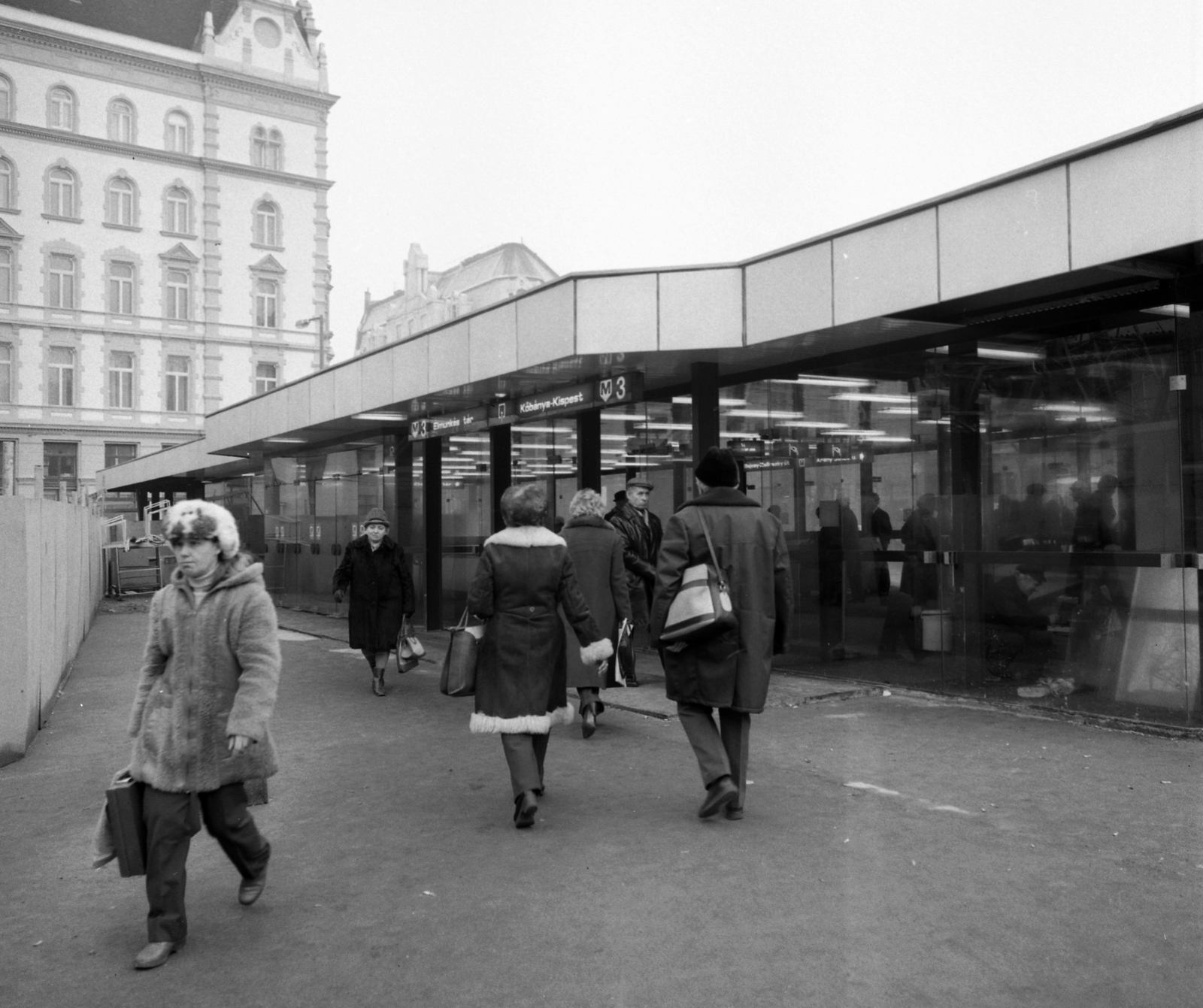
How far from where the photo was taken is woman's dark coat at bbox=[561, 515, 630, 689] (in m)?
8.15

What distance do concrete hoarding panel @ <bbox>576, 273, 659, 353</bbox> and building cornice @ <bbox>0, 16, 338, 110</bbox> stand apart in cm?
4023

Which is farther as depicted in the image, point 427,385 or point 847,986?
point 427,385

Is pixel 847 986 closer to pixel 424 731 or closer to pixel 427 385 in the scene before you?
pixel 424 731

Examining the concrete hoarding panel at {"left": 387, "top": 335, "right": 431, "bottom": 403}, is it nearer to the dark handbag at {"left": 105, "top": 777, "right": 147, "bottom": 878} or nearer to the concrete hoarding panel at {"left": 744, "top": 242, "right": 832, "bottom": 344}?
the concrete hoarding panel at {"left": 744, "top": 242, "right": 832, "bottom": 344}

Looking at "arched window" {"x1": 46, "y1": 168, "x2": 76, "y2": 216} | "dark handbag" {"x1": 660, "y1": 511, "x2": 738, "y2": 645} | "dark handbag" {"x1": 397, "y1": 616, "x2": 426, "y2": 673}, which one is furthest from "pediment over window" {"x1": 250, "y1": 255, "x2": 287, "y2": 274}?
"dark handbag" {"x1": 660, "y1": 511, "x2": 738, "y2": 645}

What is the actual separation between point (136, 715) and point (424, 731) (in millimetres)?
4415

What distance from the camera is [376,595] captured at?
35.0 feet

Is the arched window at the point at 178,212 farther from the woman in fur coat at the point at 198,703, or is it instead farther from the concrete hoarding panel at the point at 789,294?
the woman in fur coat at the point at 198,703

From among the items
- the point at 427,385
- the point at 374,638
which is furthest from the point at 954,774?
the point at 427,385

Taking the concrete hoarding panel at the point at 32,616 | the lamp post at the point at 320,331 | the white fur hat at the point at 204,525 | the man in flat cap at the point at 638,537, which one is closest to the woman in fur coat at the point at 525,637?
the white fur hat at the point at 204,525

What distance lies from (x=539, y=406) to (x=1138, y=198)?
688 cm

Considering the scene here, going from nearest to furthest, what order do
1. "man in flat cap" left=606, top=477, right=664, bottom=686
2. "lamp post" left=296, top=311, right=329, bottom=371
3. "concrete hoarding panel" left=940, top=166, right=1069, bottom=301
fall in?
"concrete hoarding panel" left=940, top=166, right=1069, bottom=301
"man in flat cap" left=606, top=477, right=664, bottom=686
"lamp post" left=296, top=311, right=329, bottom=371

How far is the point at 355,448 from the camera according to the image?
1930 centimetres

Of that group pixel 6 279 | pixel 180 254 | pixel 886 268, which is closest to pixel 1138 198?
pixel 886 268
